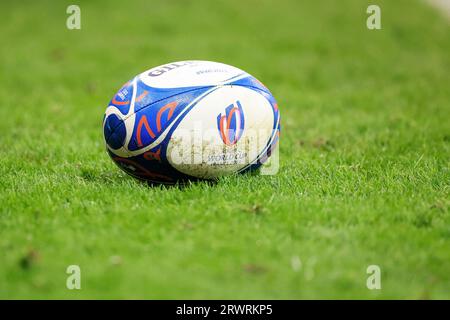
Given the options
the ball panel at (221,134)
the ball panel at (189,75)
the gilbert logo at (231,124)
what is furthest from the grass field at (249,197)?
the ball panel at (189,75)

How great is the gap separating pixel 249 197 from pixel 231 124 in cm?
55

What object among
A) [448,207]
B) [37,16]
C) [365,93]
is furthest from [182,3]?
[448,207]

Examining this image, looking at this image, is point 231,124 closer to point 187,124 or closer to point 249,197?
point 187,124

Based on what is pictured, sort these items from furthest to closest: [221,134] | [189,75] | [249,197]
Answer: [189,75] → [221,134] → [249,197]

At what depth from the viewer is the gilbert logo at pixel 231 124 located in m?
4.39

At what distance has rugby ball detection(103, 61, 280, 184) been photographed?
4.37 meters

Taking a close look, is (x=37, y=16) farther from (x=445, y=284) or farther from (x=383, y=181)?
(x=445, y=284)

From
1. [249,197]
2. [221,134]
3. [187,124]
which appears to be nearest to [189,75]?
[187,124]

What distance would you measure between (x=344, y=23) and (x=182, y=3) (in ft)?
11.7

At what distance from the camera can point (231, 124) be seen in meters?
4.42

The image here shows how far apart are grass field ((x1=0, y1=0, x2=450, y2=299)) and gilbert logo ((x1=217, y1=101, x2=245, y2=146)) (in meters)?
0.34

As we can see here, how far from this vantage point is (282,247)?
3.57 metres

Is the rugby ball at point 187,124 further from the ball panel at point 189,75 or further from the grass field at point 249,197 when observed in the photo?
the grass field at point 249,197

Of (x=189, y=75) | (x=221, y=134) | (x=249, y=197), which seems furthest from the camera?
(x=189, y=75)
